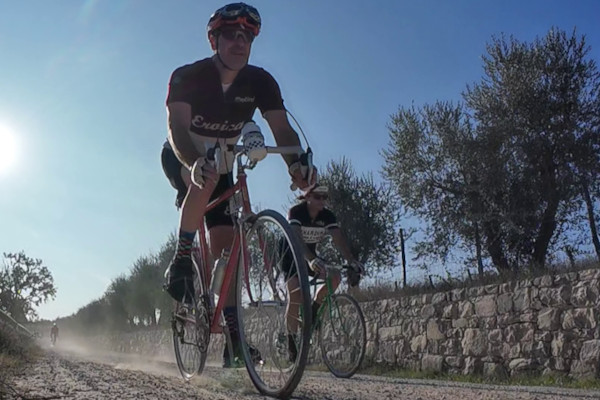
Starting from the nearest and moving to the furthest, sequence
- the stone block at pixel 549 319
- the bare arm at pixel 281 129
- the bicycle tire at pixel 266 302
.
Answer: the bicycle tire at pixel 266 302
the bare arm at pixel 281 129
the stone block at pixel 549 319

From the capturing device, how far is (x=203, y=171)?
3004 mm

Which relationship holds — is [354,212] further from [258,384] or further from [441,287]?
[258,384]

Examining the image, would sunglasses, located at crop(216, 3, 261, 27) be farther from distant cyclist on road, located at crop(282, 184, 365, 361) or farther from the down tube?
distant cyclist on road, located at crop(282, 184, 365, 361)

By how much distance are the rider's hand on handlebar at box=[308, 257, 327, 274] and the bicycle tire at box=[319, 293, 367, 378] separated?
656 mm

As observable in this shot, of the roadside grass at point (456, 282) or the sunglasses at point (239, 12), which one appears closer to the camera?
the sunglasses at point (239, 12)

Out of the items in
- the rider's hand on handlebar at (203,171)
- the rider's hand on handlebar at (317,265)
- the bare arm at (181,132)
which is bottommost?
the rider's hand on handlebar at (317,265)

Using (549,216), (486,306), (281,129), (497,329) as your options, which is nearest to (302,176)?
(281,129)

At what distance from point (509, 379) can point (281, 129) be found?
621 cm

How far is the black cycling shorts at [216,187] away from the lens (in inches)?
151

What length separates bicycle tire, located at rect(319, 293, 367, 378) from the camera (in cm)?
675

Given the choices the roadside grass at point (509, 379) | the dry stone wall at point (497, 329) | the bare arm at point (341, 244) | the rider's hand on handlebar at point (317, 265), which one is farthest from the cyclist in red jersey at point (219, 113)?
the dry stone wall at point (497, 329)

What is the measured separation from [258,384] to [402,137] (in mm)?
18705

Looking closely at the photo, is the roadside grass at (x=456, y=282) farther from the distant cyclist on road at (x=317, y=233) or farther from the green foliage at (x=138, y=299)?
the green foliage at (x=138, y=299)

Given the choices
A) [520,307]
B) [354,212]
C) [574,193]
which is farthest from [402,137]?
[520,307]
